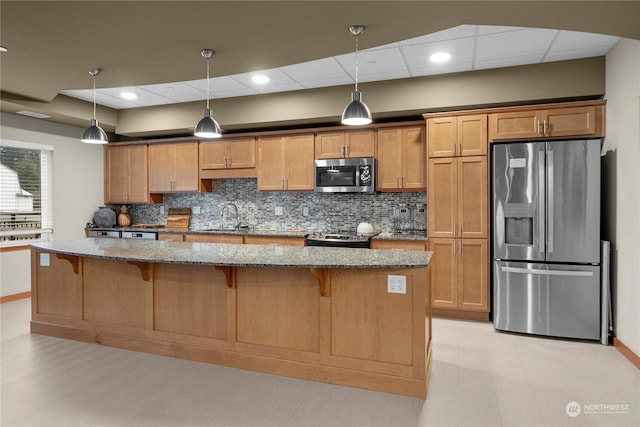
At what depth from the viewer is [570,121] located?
385 cm

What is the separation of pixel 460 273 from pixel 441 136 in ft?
5.11

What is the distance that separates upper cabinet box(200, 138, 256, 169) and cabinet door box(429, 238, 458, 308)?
284 cm

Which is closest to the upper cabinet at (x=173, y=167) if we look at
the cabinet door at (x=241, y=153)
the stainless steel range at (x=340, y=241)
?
the cabinet door at (x=241, y=153)

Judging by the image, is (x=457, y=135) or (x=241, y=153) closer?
(x=457, y=135)

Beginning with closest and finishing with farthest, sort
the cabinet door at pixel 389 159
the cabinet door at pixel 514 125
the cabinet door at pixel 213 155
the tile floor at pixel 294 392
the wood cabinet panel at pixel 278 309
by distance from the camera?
the tile floor at pixel 294 392, the wood cabinet panel at pixel 278 309, the cabinet door at pixel 514 125, the cabinet door at pixel 389 159, the cabinet door at pixel 213 155

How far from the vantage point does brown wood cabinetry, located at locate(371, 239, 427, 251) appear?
4.40m

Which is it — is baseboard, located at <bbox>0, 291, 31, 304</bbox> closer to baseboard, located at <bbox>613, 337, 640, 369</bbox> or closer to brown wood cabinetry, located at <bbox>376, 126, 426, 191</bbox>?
brown wood cabinetry, located at <bbox>376, 126, 426, 191</bbox>

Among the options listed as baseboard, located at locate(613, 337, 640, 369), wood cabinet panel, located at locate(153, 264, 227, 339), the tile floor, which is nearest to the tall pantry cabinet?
the tile floor

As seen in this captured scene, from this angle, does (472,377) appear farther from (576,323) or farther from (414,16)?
(414,16)

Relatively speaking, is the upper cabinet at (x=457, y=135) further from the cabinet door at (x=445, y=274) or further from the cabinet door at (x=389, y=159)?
the cabinet door at (x=445, y=274)

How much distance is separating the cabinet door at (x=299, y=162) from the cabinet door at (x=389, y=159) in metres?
0.93

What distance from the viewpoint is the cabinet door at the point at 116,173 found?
6.25m

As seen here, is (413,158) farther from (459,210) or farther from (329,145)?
(329,145)

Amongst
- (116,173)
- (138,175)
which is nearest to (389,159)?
(138,175)
